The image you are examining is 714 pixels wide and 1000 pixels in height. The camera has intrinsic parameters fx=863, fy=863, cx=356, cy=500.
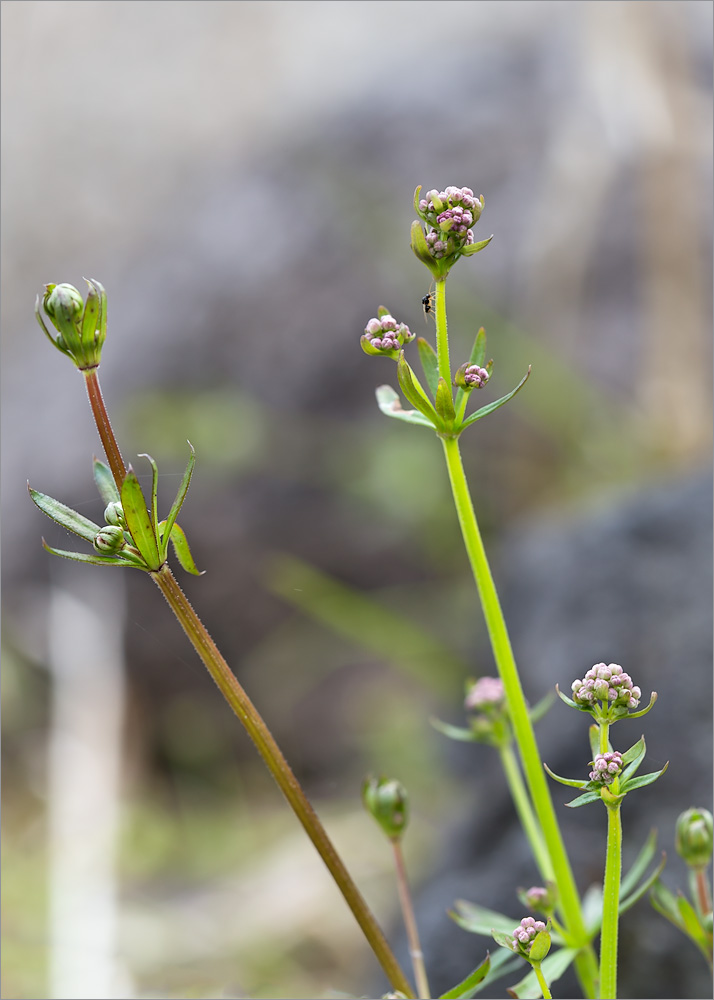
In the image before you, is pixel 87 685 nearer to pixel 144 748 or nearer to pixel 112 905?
pixel 144 748

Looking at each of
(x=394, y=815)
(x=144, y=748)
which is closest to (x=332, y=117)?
(x=144, y=748)

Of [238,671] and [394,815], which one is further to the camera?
[238,671]

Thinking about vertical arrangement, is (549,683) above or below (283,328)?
below

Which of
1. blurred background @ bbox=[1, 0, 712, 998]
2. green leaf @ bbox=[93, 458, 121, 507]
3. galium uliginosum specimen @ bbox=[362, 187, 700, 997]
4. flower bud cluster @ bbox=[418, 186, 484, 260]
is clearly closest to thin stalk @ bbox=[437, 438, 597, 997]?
galium uliginosum specimen @ bbox=[362, 187, 700, 997]

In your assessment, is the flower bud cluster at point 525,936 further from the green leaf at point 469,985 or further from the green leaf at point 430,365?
the green leaf at point 430,365

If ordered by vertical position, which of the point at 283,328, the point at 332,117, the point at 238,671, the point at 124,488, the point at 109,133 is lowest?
the point at 238,671

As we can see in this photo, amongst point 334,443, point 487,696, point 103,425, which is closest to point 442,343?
point 103,425

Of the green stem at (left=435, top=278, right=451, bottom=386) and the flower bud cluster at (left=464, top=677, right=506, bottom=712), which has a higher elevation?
the green stem at (left=435, top=278, right=451, bottom=386)

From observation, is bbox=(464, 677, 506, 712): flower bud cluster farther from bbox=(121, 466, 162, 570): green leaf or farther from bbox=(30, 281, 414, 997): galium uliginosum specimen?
bbox=(121, 466, 162, 570): green leaf
